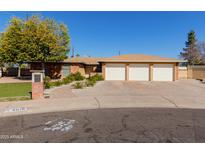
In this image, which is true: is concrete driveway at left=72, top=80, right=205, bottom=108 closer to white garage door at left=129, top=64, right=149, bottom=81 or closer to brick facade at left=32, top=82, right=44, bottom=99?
brick facade at left=32, top=82, right=44, bottom=99

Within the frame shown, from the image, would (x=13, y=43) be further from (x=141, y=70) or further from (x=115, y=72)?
(x=141, y=70)

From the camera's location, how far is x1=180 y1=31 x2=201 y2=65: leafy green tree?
1923 inches

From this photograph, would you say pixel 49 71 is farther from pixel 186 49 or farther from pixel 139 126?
pixel 186 49

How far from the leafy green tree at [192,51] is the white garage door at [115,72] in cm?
3529

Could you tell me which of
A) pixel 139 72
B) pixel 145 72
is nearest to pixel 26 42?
pixel 139 72

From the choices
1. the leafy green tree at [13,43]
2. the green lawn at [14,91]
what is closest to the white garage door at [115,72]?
the leafy green tree at [13,43]

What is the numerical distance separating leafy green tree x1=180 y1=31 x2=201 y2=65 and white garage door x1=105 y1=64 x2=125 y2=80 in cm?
3529

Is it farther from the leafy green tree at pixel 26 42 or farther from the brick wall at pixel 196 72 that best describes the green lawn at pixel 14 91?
the brick wall at pixel 196 72

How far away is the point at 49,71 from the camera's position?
25.0 metres

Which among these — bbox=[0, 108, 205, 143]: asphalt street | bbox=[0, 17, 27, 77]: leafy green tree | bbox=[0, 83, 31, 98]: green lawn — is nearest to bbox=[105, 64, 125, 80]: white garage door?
bbox=[0, 17, 27, 77]: leafy green tree

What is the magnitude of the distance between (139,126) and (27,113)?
180 inches

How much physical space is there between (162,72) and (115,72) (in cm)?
628
